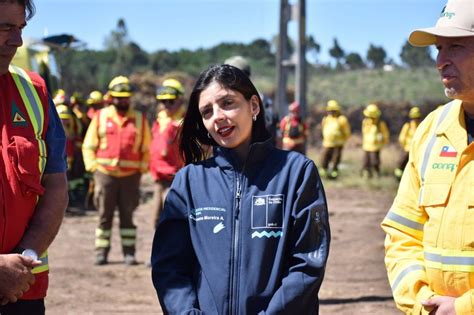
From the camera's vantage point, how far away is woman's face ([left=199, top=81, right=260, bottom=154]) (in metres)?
4.15

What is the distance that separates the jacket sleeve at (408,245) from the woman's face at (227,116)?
29.1 inches

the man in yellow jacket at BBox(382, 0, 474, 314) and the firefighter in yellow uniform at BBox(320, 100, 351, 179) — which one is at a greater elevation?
the man in yellow jacket at BBox(382, 0, 474, 314)

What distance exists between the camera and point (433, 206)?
3797 millimetres

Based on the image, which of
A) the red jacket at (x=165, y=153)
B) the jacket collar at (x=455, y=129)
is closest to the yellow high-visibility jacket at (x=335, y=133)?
the red jacket at (x=165, y=153)

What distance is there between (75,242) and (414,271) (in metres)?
11.1

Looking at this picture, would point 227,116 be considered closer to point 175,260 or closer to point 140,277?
point 175,260

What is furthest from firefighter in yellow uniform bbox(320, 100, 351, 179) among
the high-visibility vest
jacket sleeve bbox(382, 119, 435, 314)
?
jacket sleeve bbox(382, 119, 435, 314)

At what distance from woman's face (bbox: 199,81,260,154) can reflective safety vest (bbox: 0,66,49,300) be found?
0.74 meters

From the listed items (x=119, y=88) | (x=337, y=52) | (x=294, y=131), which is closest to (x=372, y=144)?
(x=294, y=131)

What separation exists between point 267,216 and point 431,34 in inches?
40.9

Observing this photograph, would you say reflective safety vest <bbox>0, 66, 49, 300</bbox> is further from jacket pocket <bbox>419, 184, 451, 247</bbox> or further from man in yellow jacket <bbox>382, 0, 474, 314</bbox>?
jacket pocket <bbox>419, 184, 451, 247</bbox>

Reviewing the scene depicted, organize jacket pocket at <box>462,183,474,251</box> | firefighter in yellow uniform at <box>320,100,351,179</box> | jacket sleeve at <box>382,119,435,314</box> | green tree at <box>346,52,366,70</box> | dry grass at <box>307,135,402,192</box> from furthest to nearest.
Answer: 1. green tree at <box>346,52,366,70</box>
2. firefighter in yellow uniform at <box>320,100,351,179</box>
3. dry grass at <box>307,135,402,192</box>
4. jacket sleeve at <box>382,119,435,314</box>
5. jacket pocket at <box>462,183,474,251</box>

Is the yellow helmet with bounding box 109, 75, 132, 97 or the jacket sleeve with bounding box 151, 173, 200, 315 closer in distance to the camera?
the jacket sleeve with bounding box 151, 173, 200, 315

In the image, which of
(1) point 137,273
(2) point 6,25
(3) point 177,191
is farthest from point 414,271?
(1) point 137,273
